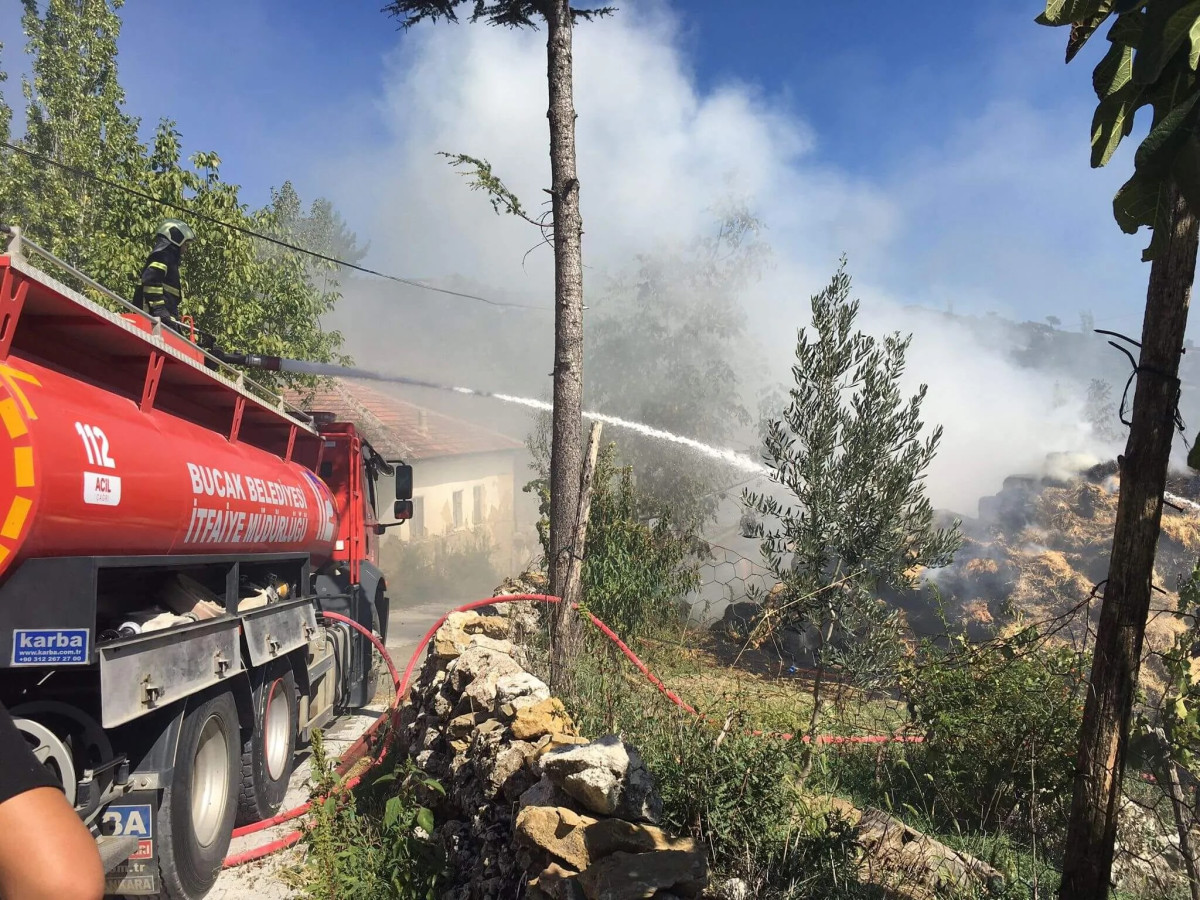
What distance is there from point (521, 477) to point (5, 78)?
2158 centimetres

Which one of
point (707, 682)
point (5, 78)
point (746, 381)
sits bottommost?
point (707, 682)

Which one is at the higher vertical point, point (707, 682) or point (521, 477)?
point (521, 477)

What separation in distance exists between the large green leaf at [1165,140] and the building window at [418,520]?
2227cm

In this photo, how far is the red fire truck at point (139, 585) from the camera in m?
3.63

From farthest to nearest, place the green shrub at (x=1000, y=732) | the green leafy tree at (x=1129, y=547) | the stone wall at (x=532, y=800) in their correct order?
the green shrub at (x=1000, y=732), the stone wall at (x=532, y=800), the green leafy tree at (x=1129, y=547)

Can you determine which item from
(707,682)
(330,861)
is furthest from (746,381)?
(330,861)

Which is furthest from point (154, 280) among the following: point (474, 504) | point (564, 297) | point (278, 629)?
point (474, 504)

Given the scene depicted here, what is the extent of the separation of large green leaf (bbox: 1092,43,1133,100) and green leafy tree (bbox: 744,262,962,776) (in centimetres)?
553

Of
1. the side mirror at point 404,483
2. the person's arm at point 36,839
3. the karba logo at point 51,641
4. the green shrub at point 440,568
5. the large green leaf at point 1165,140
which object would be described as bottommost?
the green shrub at point 440,568

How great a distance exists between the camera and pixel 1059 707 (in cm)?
475

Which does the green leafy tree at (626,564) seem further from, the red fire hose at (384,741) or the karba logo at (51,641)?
the karba logo at (51,641)

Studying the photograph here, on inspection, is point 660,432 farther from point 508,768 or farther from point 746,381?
point 508,768

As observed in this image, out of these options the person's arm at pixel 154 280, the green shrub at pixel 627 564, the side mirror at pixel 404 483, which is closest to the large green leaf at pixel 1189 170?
the green shrub at pixel 627 564

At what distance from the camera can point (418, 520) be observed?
2356cm
